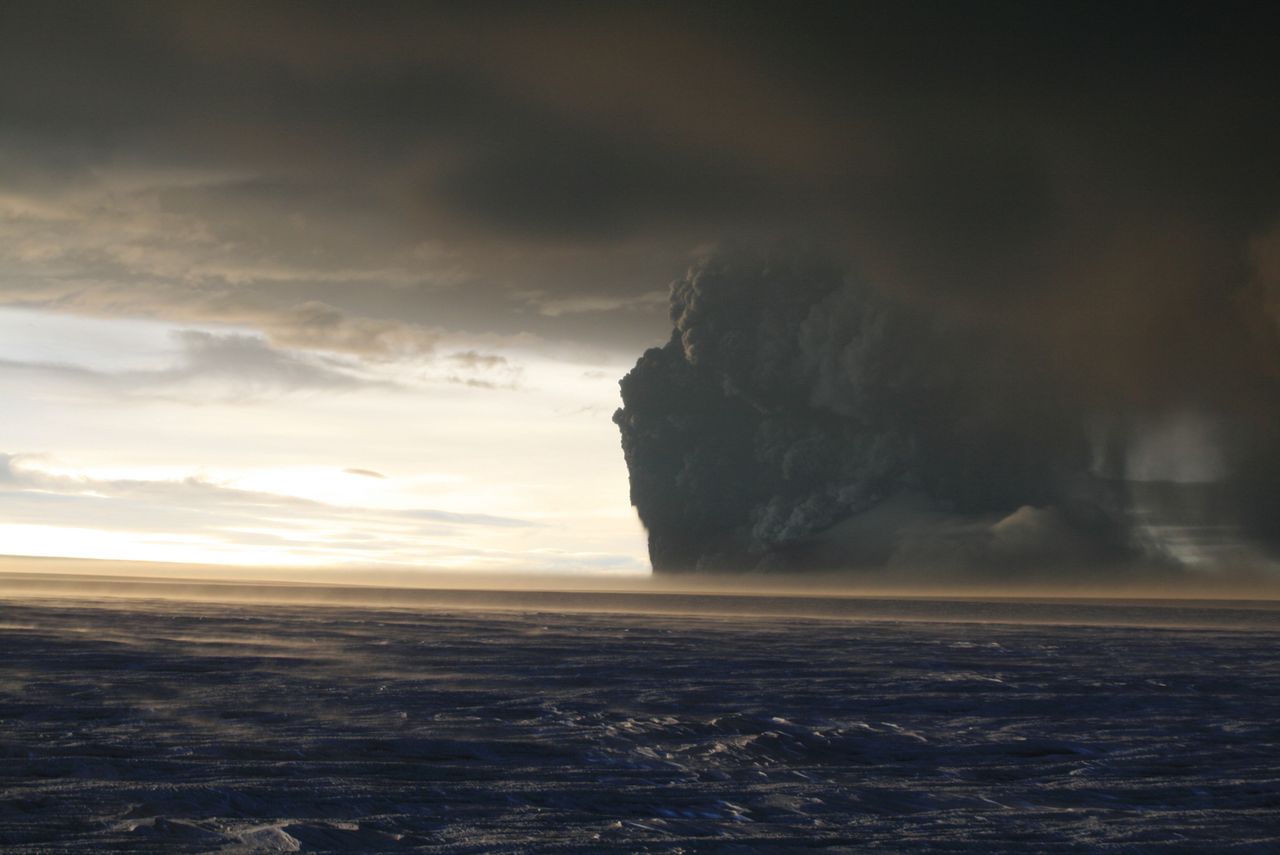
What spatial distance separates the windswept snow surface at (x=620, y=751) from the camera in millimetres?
12320

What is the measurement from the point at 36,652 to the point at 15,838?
75.6ft

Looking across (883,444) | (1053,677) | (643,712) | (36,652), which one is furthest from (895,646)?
(883,444)

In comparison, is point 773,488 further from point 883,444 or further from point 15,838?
point 15,838

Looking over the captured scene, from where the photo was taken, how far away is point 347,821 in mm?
12523

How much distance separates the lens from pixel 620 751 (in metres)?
17.9

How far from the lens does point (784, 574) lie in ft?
636

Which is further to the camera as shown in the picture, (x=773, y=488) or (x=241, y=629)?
(x=773, y=488)

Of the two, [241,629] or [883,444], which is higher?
[883,444]

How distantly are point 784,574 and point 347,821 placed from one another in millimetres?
184206

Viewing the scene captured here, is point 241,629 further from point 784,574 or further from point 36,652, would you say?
point 784,574

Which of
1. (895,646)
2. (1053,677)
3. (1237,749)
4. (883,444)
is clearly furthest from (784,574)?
(1237,749)

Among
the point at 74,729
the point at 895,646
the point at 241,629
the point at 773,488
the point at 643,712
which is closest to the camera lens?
the point at 74,729

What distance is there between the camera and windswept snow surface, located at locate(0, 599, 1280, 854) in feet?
40.4

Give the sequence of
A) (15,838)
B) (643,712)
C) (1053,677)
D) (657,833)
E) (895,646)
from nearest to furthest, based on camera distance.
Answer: (15,838)
(657,833)
(643,712)
(1053,677)
(895,646)
